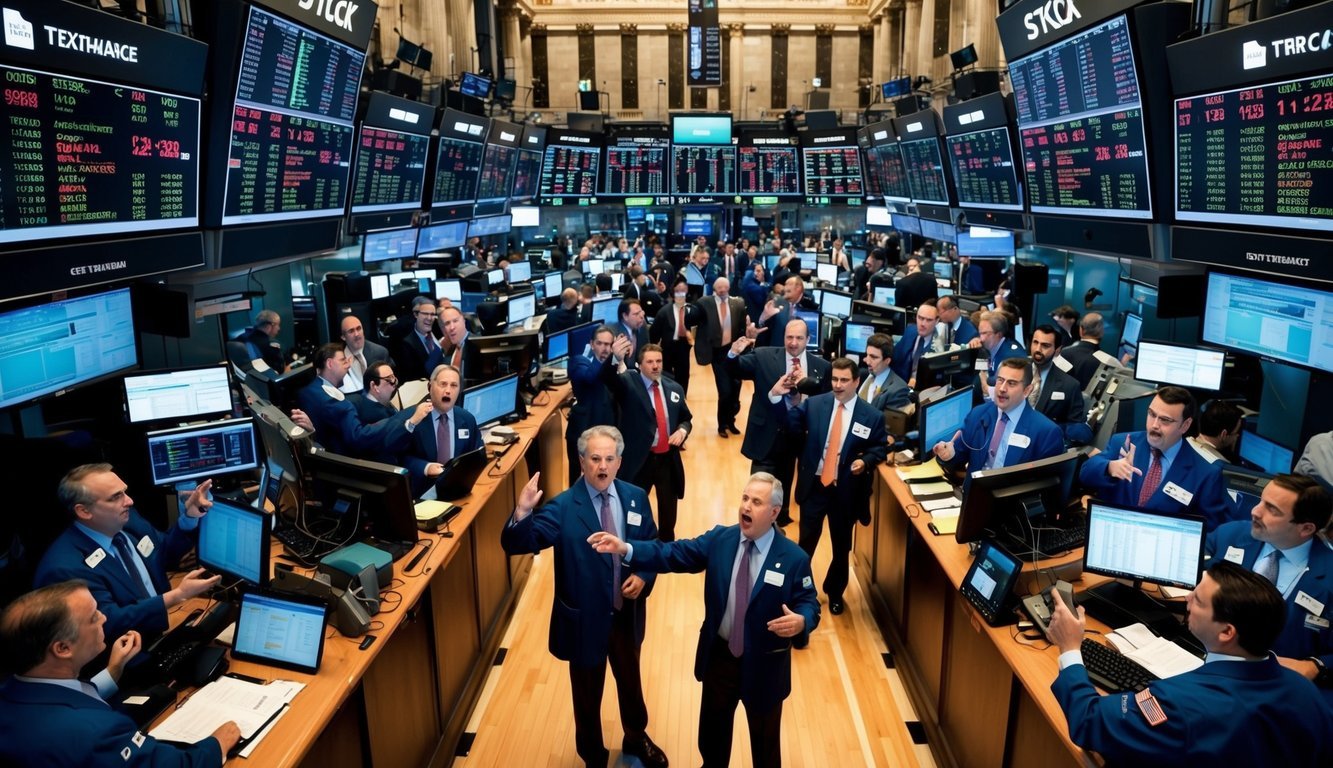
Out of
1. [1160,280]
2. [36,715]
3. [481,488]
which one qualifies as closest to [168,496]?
[481,488]

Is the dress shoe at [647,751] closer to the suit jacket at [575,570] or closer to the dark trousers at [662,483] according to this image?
the suit jacket at [575,570]

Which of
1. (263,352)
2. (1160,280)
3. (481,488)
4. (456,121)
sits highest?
(456,121)

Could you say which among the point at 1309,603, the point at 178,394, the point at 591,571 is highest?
the point at 178,394

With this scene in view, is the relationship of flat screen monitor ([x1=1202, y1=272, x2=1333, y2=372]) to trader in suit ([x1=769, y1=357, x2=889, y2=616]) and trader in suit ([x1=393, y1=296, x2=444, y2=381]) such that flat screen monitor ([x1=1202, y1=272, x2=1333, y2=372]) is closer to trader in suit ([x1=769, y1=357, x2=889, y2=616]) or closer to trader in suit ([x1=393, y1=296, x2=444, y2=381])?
trader in suit ([x1=769, y1=357, x2=889, y2=616])

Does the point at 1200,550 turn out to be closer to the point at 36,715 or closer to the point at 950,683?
the point at 950,683

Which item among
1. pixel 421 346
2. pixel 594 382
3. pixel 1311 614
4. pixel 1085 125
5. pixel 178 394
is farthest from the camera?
pixel 421 346

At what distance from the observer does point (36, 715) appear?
2.23 m

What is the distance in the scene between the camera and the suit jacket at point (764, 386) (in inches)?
221

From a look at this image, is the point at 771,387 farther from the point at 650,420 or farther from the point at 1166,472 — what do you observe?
the point at 1166,472

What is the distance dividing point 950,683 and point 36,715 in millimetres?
3647

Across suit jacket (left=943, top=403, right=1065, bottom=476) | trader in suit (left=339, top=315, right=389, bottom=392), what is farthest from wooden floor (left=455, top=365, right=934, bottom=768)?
trader in suit (left=339, top=315, right=389, bottom=392)

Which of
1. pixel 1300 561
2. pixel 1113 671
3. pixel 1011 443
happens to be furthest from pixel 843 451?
pixel 1300 561

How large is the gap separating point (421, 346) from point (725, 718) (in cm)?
491

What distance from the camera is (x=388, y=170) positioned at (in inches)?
330
